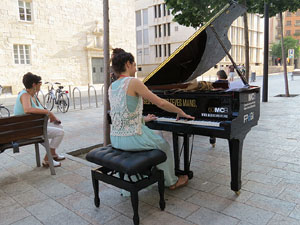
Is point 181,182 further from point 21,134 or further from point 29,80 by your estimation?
point 29,80

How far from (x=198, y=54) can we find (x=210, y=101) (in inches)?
48.5

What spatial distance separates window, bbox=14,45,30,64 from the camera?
2111 cm

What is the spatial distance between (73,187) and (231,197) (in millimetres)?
2024

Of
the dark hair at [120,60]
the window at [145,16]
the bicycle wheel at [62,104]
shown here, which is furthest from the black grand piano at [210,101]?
the window at [145,16]

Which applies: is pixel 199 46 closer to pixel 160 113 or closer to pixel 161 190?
pixel 160 113

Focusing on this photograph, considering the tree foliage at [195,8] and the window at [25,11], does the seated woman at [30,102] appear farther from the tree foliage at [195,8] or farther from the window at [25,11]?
the window at [25,11]

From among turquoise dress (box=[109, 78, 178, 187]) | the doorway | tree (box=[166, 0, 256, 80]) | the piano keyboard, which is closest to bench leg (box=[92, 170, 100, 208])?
turquoise dress (box=[109, 78, 178, 187])

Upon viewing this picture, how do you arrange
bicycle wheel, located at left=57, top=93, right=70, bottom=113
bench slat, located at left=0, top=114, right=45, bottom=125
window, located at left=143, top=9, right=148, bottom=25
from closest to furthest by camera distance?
1. bench slat, located at left=0, top=114, right=45, bottom=125
2. bicycle wheel, located at left=57, top=93, right=70, bottom=113
3. window, located at left=143, top=9, right=148, bottom=25

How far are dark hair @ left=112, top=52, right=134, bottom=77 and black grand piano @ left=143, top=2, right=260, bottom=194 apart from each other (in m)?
0.78

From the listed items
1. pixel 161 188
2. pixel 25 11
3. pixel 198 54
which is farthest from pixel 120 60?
pixel 25 11

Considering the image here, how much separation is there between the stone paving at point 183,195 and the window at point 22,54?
1816 centimetres

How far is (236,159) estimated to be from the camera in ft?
10.3

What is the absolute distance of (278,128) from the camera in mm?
6766

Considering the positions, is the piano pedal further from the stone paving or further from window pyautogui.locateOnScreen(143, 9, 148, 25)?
window pyautogui.locateOnScreen(143, 9, 148, 25)
